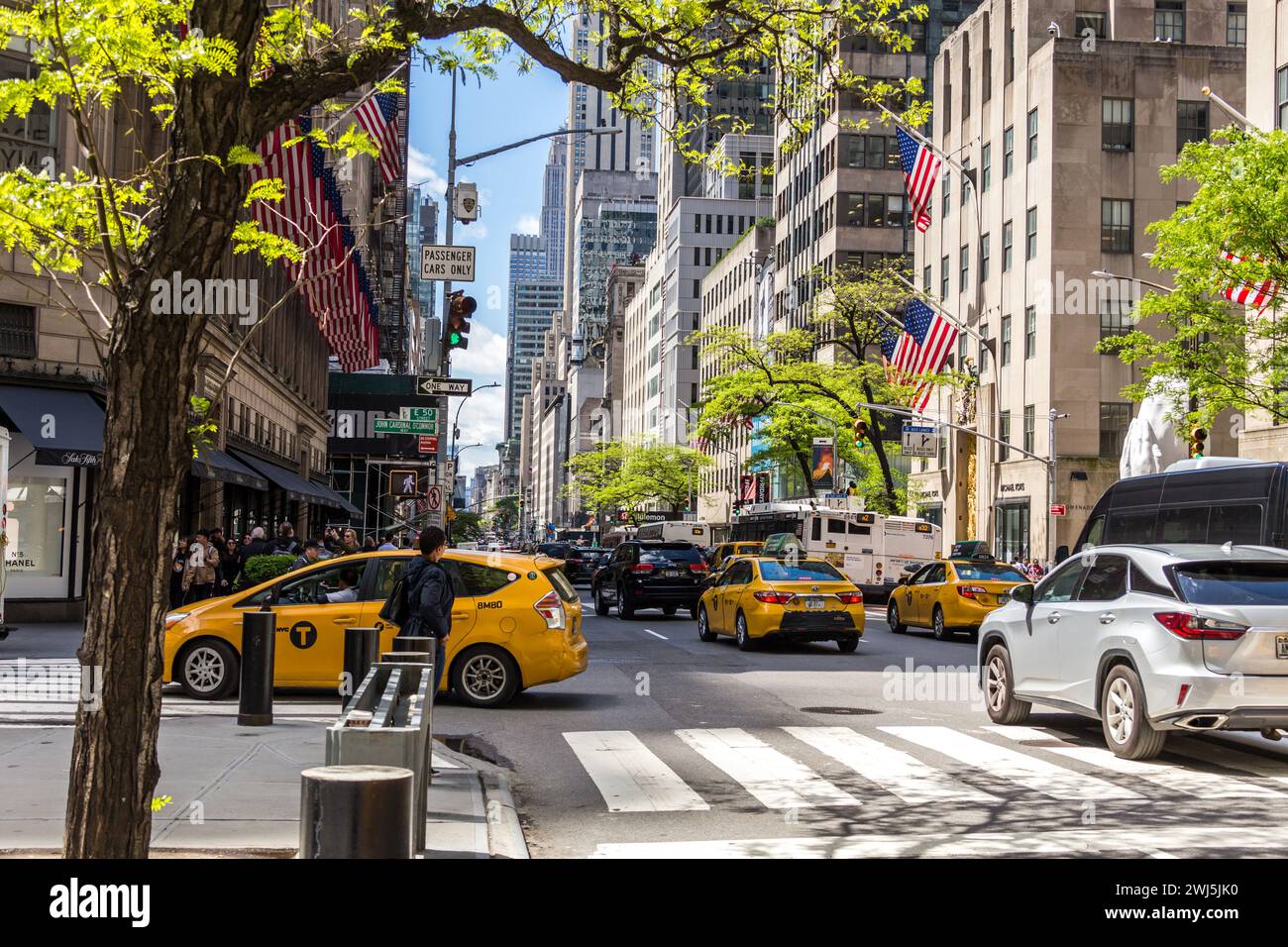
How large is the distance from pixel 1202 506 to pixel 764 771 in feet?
29.5

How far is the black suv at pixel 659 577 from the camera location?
3192cm

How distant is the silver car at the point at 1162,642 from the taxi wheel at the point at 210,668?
8.16m

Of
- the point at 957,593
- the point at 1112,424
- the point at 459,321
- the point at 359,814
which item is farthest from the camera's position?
the point at 1112,424

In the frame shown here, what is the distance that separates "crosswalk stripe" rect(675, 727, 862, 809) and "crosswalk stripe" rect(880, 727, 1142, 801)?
1.40 m

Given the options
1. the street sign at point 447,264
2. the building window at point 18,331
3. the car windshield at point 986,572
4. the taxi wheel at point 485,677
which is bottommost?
the taxi wheel at point 485,677

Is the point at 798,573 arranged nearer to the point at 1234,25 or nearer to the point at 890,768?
the point at 890,768

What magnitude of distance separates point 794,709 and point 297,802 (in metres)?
7.22

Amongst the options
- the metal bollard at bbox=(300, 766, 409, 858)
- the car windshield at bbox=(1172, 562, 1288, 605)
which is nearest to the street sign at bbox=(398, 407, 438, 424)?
the car windshield at bbox=(1172, 562, 1288, 605)

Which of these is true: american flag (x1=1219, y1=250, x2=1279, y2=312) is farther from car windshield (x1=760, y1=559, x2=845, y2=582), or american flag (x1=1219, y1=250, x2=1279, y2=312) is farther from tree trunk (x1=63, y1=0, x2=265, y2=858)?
tree trunk (x1=63, y1=0, x2=265, y2=858)

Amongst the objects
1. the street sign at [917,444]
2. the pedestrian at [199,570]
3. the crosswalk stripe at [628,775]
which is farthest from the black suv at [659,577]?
the street sign at [917,444]

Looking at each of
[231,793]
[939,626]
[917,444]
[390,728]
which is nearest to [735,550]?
[939,626]

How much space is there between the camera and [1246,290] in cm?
2778

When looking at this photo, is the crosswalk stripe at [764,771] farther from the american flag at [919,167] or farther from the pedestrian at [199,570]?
the american flag at [919,167]

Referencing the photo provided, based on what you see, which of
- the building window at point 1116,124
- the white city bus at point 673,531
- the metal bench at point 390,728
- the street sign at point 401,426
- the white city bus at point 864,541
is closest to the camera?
the metal bench at point 390,728
